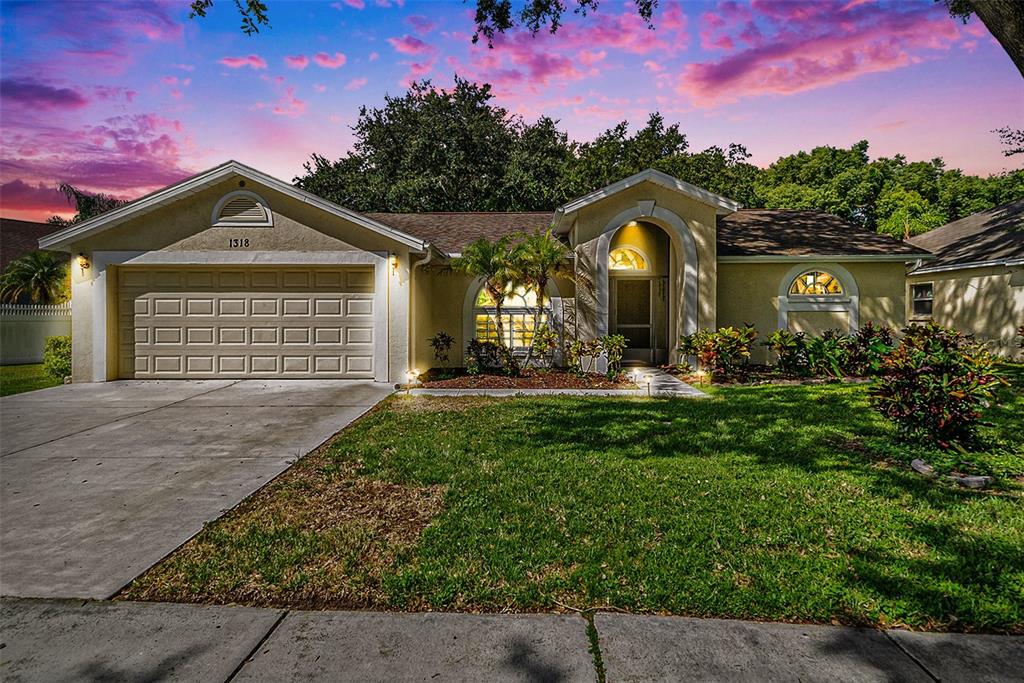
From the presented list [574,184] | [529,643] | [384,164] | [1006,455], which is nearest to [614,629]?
[529,643]

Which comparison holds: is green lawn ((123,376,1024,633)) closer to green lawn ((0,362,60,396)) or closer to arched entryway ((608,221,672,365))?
arched entryway ((608,221,672,365))

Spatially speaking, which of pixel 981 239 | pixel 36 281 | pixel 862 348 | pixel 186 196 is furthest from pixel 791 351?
pixel 36 281

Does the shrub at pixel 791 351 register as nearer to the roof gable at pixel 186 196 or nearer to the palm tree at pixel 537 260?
the palm tree at pixel 537 260

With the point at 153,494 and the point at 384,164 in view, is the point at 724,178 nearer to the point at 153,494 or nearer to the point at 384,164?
the point at 384,164

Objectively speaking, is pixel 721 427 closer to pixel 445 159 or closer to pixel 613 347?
pixel 613 347

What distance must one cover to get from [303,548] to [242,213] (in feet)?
32.2

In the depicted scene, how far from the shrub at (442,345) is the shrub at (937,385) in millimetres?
9046

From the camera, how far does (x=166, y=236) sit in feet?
37.2

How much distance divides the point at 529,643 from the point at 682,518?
6.49ft

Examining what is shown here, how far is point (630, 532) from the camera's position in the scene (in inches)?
153

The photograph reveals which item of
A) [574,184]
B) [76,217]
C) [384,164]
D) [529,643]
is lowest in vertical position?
[529,643]

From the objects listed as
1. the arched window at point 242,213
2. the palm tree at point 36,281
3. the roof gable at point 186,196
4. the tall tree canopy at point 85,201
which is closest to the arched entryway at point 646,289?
the roof gable at point 186,196

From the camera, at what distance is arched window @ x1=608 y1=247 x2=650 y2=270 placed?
48.8 ft

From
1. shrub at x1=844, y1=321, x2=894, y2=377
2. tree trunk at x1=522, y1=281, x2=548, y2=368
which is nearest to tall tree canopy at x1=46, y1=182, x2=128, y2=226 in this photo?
tree trunk at x1=522, y1=281, x2=548, y2=368
